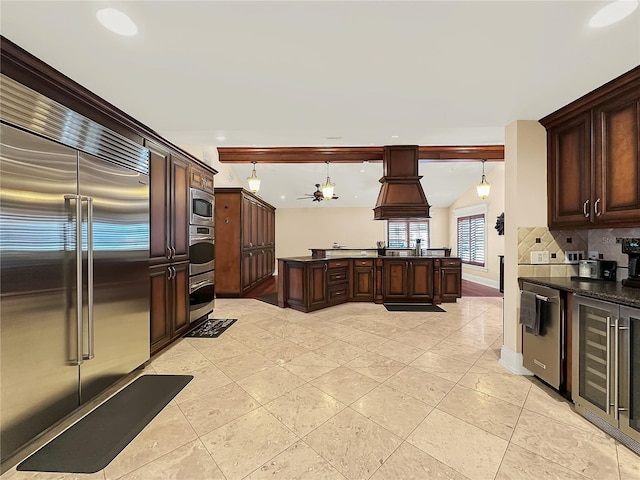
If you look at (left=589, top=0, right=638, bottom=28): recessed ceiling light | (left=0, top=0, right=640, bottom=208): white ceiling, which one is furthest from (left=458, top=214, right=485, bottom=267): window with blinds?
(left=589, top=0, right=638, bottom=28): recessed ceiling light

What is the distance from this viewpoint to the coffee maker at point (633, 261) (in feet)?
6.47

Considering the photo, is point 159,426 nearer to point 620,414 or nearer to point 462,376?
point 462,376

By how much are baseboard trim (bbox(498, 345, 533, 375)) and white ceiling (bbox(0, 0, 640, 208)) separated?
87.5 inches

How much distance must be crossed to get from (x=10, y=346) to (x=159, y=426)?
3.15 feet

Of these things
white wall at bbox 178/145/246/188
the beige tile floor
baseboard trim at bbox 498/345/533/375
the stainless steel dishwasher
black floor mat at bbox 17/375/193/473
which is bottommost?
black floor mat at bbox 17/375/193/473

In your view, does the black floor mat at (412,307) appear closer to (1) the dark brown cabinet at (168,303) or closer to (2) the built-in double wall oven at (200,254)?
(2) the built-in double wall oven at (200,254)

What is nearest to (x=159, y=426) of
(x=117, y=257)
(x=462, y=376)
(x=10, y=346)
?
(x=10, y=346)

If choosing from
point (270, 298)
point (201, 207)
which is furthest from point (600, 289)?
point (270, 298)

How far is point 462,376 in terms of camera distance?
2.40 meters

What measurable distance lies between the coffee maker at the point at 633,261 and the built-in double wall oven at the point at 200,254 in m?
4.15

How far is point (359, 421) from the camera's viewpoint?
5.90 ft

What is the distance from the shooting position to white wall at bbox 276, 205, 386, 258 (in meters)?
9.18

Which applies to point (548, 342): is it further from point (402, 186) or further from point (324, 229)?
point (324, 229)

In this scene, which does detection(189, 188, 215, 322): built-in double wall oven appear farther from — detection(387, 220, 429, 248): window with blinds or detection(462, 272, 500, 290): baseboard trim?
detection(462, 272, 500, 290): baseboard trim
